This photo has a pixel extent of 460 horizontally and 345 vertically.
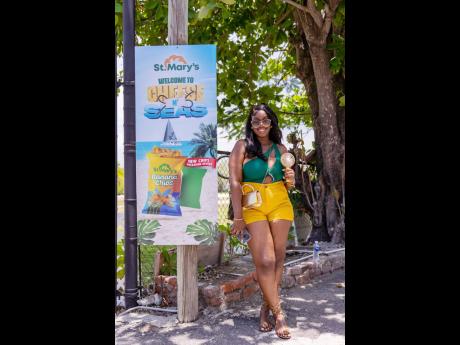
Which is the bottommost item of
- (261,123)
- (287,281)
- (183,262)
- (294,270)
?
(287,281)

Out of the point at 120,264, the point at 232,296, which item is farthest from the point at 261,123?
the point at 120,264

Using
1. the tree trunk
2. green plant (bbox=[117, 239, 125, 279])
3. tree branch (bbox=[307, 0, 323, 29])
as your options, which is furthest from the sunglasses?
the tree trunk

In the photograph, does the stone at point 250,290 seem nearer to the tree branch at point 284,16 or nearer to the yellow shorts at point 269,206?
the yellow shorts at point 269,206

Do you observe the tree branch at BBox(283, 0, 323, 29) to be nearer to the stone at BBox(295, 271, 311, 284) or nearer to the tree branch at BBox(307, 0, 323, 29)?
the tree branch at BBox(307, 0, 323, 29)

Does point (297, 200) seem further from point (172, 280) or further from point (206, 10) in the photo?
point (206, 10)

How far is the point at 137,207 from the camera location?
4.35 m

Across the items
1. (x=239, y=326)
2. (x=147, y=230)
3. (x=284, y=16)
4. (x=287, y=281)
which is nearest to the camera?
(x=147, y=230)

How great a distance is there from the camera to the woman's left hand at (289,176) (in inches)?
167

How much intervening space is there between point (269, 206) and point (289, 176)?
0.33 meters

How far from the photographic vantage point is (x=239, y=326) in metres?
4.39

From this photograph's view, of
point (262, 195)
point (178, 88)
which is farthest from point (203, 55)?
point (262, 195)
